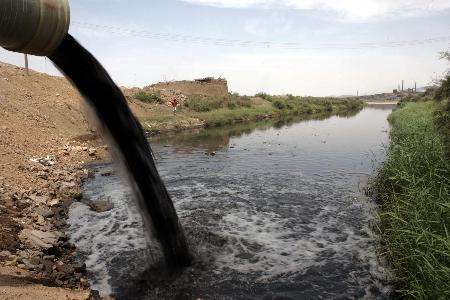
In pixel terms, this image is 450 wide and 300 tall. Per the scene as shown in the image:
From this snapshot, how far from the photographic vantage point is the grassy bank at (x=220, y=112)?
105 feet

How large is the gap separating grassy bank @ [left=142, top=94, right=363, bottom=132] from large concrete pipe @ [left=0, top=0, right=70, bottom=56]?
78.5 ft

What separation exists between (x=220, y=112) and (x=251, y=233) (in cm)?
Answer: 3046

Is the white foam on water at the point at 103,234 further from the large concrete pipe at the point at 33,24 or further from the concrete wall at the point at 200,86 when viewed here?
the concrete wall at the point at 200,86

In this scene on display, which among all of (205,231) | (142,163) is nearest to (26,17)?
(142,163)

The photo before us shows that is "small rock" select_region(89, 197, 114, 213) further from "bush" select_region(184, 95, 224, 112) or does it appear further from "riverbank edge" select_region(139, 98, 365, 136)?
"bush" select_region(184, 95, 224, 112)

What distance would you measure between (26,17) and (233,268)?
224 inches

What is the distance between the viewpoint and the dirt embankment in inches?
256

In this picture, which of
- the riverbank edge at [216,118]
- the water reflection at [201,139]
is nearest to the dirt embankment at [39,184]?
the water reflection at [201,139]

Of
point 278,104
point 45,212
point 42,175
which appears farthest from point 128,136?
point 278,104

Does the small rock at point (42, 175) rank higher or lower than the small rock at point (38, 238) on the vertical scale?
higher

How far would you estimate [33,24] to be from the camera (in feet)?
14.5

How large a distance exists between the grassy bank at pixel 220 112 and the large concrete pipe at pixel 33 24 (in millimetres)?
23913

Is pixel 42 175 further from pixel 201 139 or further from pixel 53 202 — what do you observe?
pixel 201 139

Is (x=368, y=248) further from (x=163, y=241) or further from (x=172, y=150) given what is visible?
(x=172, y=150)
